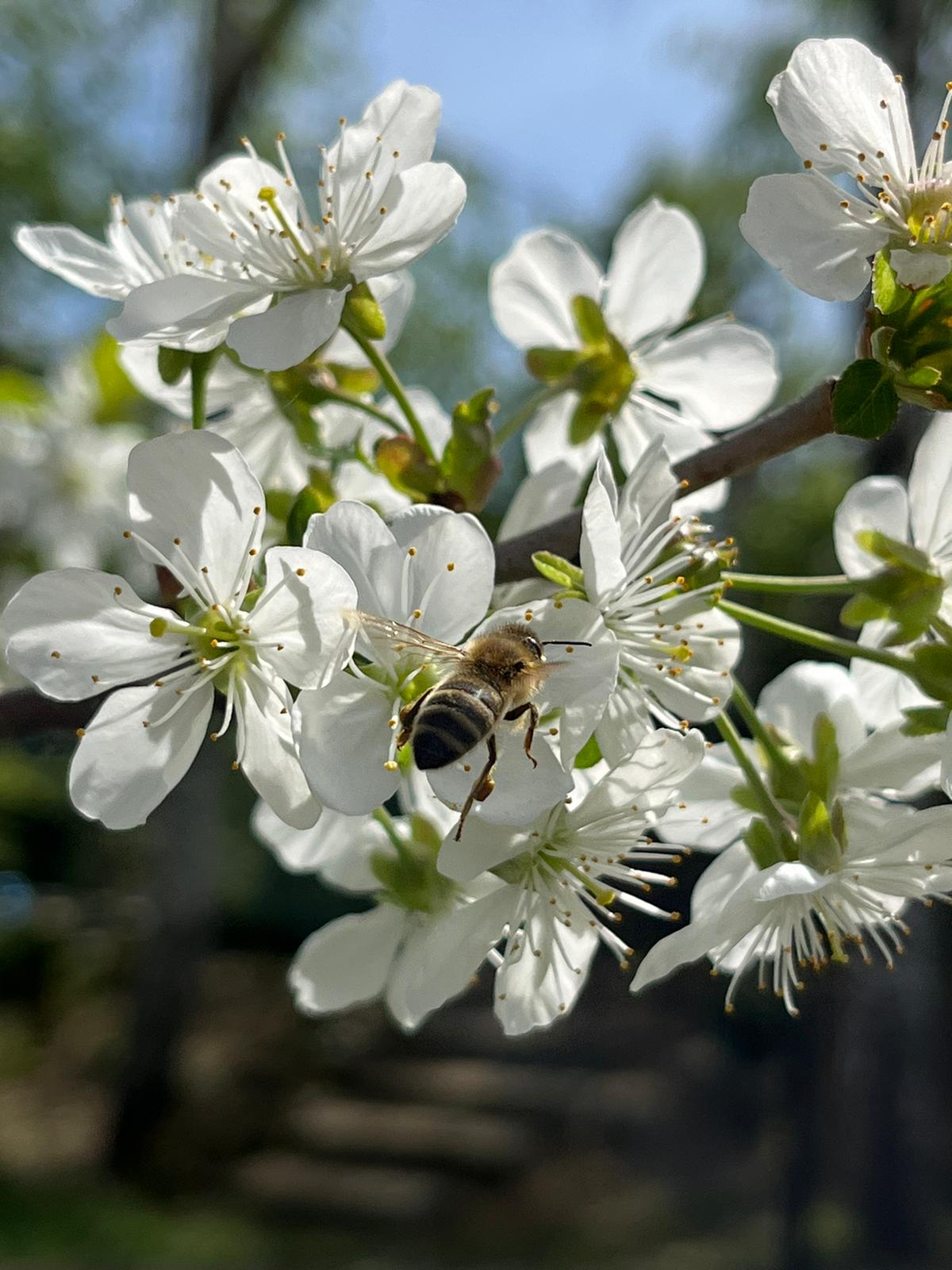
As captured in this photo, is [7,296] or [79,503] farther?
[7,296]

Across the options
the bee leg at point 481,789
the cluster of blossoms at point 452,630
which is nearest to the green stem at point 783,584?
the cluster of blossoms at point 452,630

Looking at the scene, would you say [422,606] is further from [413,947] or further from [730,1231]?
[730,1231]

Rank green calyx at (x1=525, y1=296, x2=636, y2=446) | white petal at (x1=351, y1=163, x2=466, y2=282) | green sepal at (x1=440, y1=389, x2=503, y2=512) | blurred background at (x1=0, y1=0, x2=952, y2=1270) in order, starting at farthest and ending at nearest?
blurred background at (x1=0, y1=0, x2=952, y2=1270), green calyx at (x1=525, y1=296, x2=636, y2=446), green sepal at (x1=440, y1=389, x2=503, y2=512), white petal at (x1=351, y1=163, x2=466, y2=282)

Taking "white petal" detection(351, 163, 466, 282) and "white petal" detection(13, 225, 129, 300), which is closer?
"white petal" detection(351, 163, 466, 282)

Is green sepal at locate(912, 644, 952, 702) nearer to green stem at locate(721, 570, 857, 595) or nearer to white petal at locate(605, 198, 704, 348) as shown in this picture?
green stem at locate(721, 570, 857, 595)

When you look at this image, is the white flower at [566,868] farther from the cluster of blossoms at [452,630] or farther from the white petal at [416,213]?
the white petal at [416,213]

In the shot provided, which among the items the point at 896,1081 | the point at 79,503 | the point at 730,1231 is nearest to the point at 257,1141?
the point at 730,1231

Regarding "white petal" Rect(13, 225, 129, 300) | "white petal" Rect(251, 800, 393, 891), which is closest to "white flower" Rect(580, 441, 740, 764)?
"white petal" Rect(251, 800, 393, 891)
